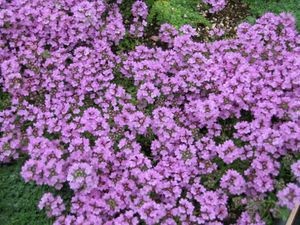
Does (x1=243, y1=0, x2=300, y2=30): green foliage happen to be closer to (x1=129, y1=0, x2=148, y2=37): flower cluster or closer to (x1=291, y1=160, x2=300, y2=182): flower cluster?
(x1=129, y1=0, x2=148, y2=37): flower cluster

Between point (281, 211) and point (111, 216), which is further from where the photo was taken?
point (111, 216)

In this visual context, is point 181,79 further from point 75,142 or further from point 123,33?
point 75,142

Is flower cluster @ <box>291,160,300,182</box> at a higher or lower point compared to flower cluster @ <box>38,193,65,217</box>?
higher

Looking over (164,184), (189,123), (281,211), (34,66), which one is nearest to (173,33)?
(189,123)

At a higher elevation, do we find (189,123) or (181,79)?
(181,79)

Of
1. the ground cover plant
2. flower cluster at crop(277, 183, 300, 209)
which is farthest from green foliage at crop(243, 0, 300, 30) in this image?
flower cluster at crop(277, 183, 300, 209)

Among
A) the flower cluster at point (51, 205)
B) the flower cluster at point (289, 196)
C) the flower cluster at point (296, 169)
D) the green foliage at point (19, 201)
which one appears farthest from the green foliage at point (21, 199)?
the flower cluster at point (296, 169)

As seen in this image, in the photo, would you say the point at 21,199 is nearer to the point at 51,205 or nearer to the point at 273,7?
the point at 51,205
